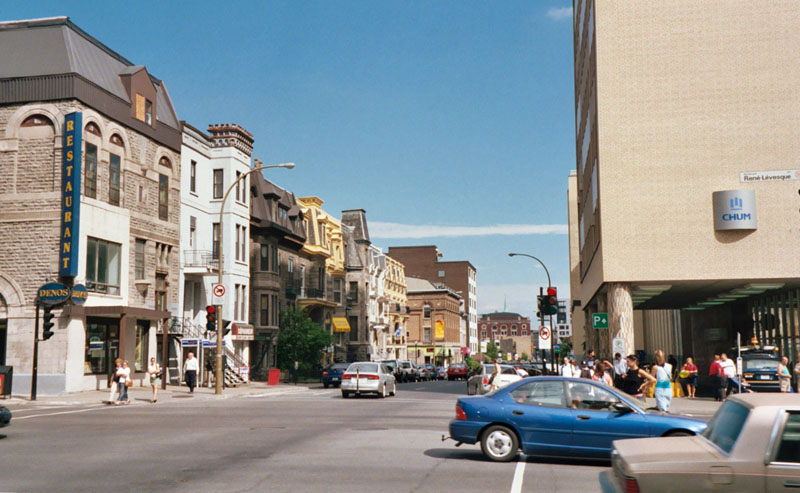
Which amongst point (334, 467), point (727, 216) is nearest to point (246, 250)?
point (727, 216)

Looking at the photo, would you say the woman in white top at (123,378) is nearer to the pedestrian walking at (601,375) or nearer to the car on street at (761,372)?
the pedestrian walking at (601,375)

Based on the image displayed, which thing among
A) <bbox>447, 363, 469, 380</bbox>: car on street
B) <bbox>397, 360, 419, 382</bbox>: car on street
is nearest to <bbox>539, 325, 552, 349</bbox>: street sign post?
<bbox>397, 360, 419, 382</bbox>: car on street

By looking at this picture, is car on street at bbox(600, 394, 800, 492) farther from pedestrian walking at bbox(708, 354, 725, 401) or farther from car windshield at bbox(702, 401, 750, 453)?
pedestrian walking at bbox(708, 354, 725, 401)

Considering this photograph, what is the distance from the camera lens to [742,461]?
6.35 metres

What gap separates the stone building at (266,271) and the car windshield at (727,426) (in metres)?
44.1

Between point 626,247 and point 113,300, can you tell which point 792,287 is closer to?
point 626,247

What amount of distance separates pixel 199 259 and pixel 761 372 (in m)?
28.6

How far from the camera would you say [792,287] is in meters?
35.8

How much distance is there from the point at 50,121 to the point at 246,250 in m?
17.1

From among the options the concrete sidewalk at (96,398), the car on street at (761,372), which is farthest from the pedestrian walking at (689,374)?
the concrete sidewalk at (96,398)

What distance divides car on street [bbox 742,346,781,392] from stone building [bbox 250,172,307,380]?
29.9m

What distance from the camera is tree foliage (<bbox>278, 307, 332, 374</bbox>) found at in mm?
49656

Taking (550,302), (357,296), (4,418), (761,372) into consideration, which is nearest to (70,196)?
(4,418)

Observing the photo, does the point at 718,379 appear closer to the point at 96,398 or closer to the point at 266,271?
the point at 96,398
